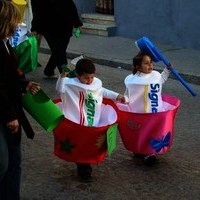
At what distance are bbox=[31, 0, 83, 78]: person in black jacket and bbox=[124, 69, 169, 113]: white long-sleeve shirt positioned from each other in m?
3.57

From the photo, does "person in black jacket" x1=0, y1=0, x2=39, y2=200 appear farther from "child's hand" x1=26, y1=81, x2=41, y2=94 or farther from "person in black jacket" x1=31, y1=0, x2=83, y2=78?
"person in black jacket" x1=31, y1=0, x2=83, y2=78

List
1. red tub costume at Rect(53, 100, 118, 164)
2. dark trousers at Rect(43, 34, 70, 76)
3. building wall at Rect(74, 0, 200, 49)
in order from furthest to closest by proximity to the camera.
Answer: building wall at Rect(74, 0, 200, 49)
dark trousers at Rect(43, 34, 70, 76)
red tub costume at Rect(53, 100, 118, 164)

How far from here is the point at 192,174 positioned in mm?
4746

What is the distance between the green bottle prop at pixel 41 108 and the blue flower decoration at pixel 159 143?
116cm

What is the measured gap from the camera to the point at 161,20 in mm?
12070

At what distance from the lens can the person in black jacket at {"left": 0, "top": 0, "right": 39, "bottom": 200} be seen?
3.27 metres

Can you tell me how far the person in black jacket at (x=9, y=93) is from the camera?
327 cm

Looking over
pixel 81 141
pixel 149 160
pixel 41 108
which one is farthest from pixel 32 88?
pixel 149 160

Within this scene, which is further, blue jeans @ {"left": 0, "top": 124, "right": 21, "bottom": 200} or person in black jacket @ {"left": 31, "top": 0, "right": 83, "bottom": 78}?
person in black jacket @ {"left": 31, "top": 0, "right": 83, "bottom": 78}

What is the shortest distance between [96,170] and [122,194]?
57cm

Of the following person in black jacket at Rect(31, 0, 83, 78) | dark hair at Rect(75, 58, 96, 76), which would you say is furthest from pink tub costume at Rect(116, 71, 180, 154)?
person in black jacket at Rect(31, 0, 83, 78)

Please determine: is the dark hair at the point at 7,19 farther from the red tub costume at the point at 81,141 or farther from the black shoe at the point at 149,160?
the black shoe at the point at 149,160

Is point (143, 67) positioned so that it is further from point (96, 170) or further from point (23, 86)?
point (23, 86)

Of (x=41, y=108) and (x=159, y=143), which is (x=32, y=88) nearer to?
(x=41, y=108)
